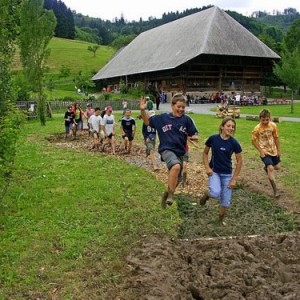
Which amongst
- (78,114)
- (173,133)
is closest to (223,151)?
(173,133)

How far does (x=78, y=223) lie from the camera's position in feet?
21.6

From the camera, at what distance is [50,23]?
2336 centimetres

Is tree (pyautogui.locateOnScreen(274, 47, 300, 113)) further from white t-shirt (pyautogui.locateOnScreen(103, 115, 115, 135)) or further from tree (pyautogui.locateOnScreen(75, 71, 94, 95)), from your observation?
tree (pyautogui.locateOnScreen(75, 71, 94, 95))

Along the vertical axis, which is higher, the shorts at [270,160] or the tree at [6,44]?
the tree at [6,44]

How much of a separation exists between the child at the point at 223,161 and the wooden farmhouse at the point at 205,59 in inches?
1549

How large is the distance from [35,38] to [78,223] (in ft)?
61.0

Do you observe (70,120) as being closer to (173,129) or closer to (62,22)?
(173,129)

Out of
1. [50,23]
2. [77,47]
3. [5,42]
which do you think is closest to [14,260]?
[5,42]

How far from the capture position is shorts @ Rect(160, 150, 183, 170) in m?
6.41

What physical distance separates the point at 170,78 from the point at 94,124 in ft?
117

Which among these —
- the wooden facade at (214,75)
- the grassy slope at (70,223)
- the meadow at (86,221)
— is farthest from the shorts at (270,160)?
the wooden facade at (214,75)

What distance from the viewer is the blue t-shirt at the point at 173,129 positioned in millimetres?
6500

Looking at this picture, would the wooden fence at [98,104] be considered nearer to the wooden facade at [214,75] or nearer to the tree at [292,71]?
the wooden facade at [214,75]

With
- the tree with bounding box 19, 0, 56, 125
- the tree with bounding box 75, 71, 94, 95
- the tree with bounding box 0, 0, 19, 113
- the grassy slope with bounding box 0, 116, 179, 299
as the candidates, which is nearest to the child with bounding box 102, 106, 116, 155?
the grassy slope with bounding box 0, 116, 179, 299
